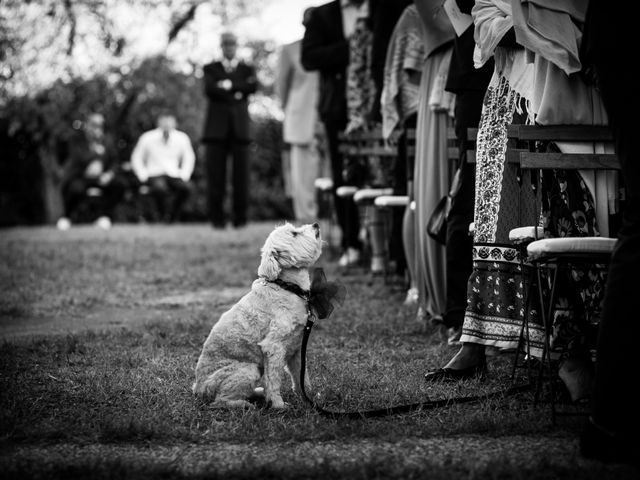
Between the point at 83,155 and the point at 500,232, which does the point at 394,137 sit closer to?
the point at 500,232

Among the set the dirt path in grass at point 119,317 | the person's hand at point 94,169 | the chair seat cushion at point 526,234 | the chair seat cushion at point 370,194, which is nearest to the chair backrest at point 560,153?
the chair seat cushion at point 526,234

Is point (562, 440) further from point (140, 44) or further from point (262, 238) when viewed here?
point (140, 44)

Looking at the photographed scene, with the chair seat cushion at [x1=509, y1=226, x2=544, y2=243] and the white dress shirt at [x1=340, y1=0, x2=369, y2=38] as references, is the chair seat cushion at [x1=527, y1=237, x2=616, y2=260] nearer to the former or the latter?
the chair seat cushion at [x1=509, y1=226, x2=544, y2=243]

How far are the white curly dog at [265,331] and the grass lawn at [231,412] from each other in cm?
12

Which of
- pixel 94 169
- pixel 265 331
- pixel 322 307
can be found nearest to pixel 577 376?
pixel 322 307

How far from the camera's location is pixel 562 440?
3992 millimetres

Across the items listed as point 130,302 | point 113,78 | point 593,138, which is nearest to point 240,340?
point 593,138

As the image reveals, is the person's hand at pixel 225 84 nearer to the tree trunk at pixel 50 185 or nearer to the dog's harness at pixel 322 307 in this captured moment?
the tree trunk at pixel 50 185

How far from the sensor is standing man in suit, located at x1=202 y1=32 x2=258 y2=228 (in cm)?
1728

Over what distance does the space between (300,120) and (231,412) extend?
1016 centimetres

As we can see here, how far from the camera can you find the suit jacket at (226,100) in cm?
1728

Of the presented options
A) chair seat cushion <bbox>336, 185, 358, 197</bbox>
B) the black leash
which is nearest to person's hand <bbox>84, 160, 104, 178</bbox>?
chair seat cushion <bbox>336, 185, 358, 197</bbox>

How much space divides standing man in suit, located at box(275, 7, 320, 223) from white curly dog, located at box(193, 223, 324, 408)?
9.59m

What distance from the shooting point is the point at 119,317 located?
8.12 m
